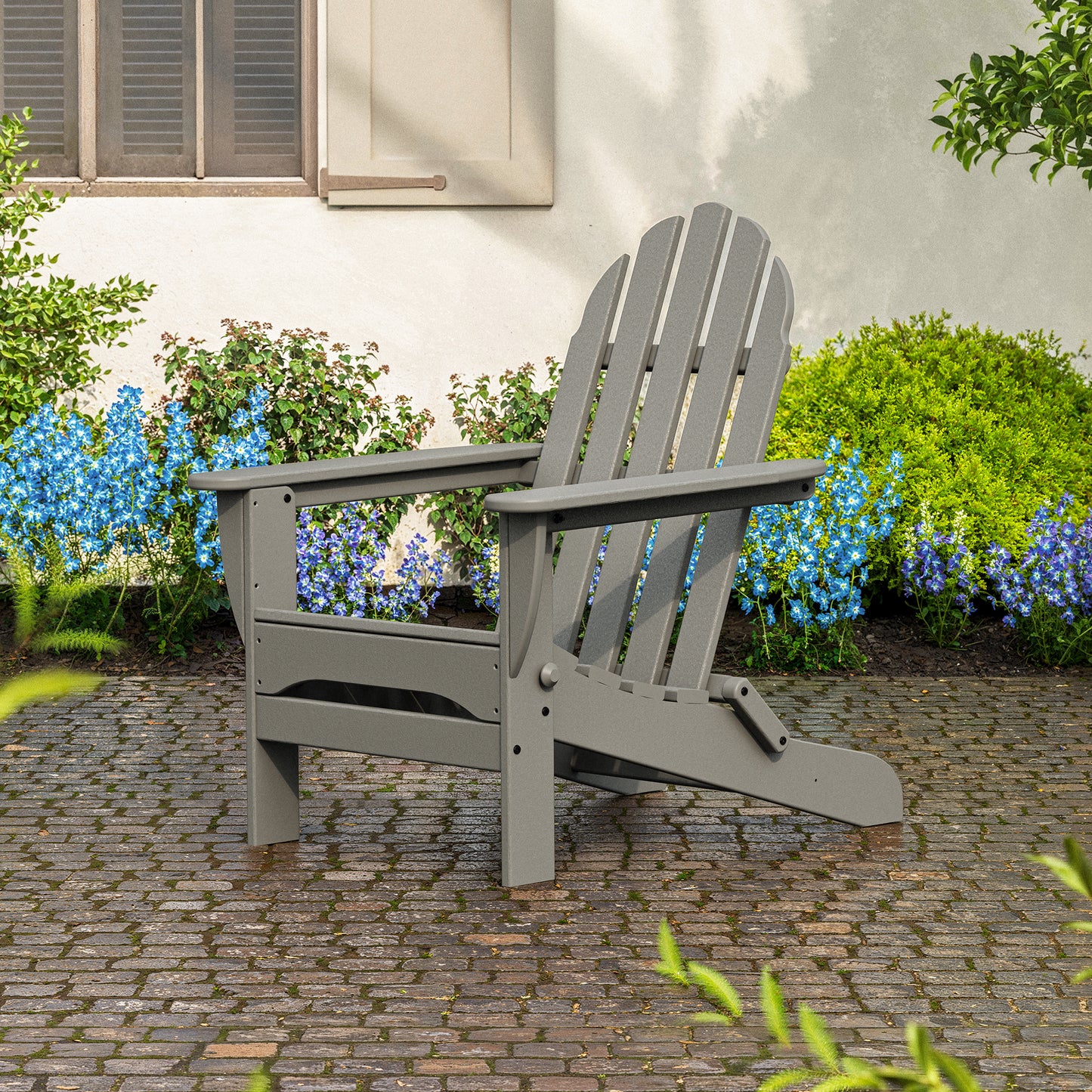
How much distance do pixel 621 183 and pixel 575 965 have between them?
4024 millimetres

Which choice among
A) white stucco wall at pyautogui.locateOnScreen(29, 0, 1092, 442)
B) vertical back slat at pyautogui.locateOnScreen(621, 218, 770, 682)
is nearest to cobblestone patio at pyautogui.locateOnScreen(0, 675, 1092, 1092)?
vertical back slat at pyautogui.locateOnScreen(621, 218, 770, 682)

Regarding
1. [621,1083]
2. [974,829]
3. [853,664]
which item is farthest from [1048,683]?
[621,1083]

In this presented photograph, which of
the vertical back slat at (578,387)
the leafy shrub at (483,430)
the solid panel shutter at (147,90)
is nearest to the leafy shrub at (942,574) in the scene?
the leafy shrub at (483,430)

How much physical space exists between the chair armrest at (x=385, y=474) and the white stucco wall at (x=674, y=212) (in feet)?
7.67

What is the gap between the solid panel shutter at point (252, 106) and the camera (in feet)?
19.3

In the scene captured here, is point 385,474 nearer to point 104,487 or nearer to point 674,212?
point 104,487

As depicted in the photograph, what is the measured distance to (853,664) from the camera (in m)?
4.86

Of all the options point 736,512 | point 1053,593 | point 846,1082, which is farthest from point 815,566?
point 846,1082

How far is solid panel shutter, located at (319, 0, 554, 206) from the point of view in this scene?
18.6ft

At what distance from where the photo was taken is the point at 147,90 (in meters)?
5.87

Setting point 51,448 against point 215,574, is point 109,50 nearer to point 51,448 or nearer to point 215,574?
point 51,448

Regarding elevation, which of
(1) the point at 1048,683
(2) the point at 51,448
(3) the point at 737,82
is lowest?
(1) the point at 1048,683

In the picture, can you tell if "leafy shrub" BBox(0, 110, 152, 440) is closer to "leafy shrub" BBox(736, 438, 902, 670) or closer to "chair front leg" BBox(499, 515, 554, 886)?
"leafy shrub" BBox(736, 438, 902, 670)

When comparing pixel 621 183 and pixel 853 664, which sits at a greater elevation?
pixel 621 183
